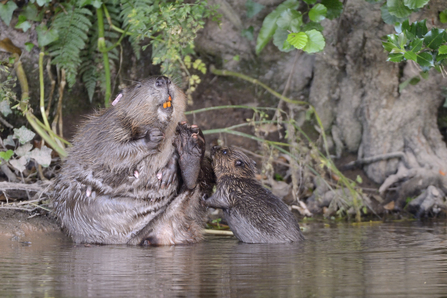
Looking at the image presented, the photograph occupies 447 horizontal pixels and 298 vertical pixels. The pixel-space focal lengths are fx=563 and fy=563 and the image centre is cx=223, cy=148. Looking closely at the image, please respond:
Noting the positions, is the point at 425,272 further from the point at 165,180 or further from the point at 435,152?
the point at 435,152

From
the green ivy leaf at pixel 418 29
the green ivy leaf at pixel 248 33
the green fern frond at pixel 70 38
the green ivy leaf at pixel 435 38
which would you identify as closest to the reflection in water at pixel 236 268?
the green ivy leaf at pixel 435 38

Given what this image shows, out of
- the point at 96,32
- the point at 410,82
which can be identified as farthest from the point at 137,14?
the point at 410,82

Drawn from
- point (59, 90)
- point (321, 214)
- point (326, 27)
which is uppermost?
point (326, 27)

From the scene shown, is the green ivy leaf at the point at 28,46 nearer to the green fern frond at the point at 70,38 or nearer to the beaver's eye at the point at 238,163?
the green fern frond at the point at 70,38

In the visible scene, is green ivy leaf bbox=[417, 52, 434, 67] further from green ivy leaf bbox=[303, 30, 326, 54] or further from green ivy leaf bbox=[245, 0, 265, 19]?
green ivy leaf bbox=[245, 0, 265, 19]

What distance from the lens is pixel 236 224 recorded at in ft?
12.5

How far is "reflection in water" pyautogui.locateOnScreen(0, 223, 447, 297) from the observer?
199cm

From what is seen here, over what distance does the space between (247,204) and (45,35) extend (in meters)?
2.76

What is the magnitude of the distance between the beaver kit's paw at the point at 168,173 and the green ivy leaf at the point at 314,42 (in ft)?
4.29

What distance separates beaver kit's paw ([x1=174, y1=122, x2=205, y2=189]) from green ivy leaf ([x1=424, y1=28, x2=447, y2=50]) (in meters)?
1.74

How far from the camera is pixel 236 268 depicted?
2504 mm

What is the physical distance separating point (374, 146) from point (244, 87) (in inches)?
63.2

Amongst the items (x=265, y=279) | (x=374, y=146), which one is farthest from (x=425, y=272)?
(x=374, y=146)

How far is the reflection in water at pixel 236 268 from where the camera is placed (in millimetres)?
1992
